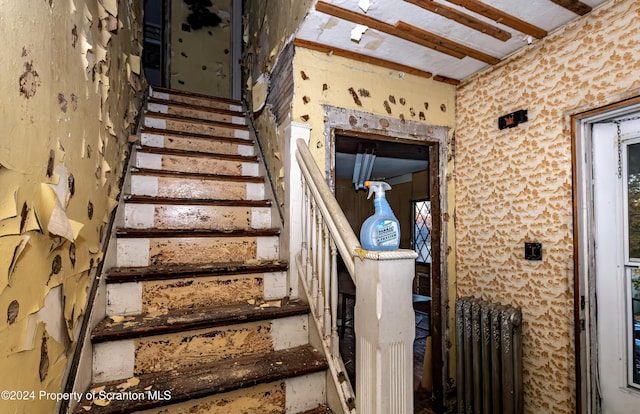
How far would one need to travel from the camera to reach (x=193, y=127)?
2699mm

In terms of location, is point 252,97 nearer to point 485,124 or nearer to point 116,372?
point 485,124

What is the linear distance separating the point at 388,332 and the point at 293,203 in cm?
99

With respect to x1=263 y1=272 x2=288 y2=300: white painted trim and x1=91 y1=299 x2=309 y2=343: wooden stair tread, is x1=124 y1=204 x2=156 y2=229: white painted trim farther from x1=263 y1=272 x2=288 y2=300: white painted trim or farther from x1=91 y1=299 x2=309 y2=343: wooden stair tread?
x1=263 y1=272 x2=288 y2=300: white painted trim

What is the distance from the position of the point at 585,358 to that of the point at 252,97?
3.02 m

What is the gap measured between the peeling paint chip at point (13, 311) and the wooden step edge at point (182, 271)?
0.66 meters

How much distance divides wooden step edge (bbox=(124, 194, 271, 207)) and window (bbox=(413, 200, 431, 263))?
4154 millimetres

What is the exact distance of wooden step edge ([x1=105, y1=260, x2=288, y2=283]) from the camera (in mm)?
1460

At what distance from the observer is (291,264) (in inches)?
70.3

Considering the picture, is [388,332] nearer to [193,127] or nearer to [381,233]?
[381,233]

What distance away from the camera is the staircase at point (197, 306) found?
1.26 meters

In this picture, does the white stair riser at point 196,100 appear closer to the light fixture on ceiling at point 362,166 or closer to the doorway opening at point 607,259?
the light fixture on ceiling at point 362,166

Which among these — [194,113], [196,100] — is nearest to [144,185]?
[194,113]

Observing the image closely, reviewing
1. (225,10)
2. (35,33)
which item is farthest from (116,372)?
(225,10)

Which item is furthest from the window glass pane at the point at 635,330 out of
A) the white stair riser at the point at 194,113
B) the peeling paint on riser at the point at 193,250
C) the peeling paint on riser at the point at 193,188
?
the white stair riser at the point at 194,113
